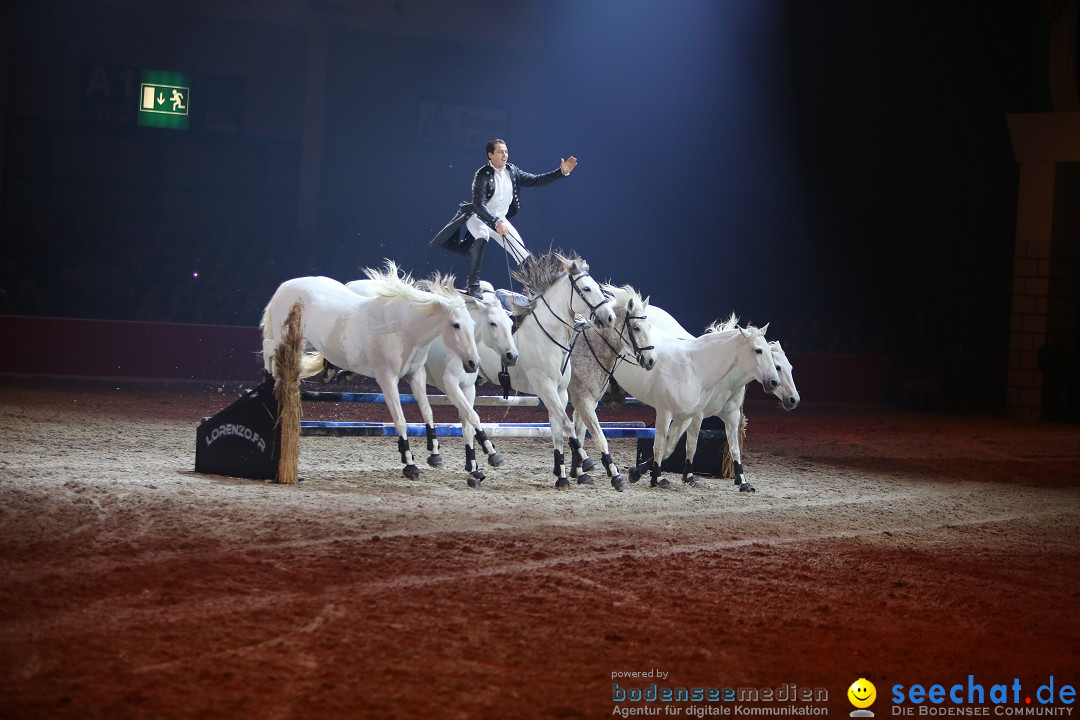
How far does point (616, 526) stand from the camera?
8312 mm

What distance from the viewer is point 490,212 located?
10.6m

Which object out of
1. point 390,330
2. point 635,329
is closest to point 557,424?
point 635,329

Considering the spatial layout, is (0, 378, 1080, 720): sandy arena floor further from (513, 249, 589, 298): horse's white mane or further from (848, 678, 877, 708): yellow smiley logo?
(513, 249, 589, 298): horse's white mane

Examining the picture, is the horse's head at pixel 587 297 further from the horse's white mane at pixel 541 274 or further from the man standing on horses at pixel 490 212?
the man standing on horses at pixel 490 212

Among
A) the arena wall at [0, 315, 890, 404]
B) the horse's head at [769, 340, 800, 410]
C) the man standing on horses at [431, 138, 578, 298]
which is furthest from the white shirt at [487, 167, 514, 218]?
the arena wall at [0, 315, 890, 404]

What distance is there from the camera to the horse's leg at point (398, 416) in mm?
9945

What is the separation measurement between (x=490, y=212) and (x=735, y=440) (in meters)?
3.31

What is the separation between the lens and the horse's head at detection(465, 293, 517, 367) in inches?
386

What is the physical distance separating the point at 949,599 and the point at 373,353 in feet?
18.0

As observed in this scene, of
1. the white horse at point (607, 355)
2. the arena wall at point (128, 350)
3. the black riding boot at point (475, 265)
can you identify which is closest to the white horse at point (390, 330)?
the black riding boot at point (475, 265)

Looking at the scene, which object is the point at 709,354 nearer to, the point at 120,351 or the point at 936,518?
the point at 936,518

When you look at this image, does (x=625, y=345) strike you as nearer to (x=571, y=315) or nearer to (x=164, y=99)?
(x=571, y=315)

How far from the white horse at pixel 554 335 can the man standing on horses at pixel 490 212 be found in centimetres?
44

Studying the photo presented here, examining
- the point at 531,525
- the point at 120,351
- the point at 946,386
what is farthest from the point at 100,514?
the point at 946,386
